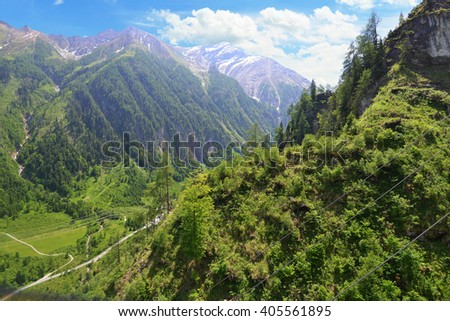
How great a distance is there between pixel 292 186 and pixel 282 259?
33.3 ft

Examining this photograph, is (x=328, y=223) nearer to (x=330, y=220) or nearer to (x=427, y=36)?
(x=330, y=220)

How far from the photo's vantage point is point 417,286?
2134 cm

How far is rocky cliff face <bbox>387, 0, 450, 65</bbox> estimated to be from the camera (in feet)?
163

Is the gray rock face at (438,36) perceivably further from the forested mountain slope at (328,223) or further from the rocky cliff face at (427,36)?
the forested mountain slope at (328,223)

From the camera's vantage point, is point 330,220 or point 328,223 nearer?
point 328,223

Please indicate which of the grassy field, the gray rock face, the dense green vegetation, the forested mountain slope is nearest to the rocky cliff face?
the gray rock face

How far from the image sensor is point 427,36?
2026 inches

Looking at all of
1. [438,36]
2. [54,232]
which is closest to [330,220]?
[438,36]

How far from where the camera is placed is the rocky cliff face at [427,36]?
163 feet

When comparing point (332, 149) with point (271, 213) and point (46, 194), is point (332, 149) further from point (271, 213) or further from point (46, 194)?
point (46, 194)

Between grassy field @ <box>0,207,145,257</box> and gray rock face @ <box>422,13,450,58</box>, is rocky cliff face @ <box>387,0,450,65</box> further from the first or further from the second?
grassy field @ <box>0,207,145,257</box>

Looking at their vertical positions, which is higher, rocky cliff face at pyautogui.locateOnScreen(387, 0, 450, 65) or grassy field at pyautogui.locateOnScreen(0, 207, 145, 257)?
rocky cliff face at pyautogui.locateOnScreen(387, 0, 450, 65)

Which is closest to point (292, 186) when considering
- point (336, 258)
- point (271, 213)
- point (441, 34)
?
point (271, 213)

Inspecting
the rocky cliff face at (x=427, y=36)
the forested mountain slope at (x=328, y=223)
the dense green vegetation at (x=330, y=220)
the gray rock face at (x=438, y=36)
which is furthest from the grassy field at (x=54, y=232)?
the gray rock face at (x=438, y=36)
